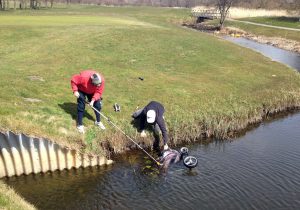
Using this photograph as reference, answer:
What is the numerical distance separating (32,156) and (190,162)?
7.46m

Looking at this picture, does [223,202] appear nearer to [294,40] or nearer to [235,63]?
[235,63]

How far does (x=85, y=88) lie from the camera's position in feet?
63.4

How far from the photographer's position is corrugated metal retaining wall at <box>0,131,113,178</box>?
57.2 feet

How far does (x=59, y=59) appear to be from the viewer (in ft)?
112

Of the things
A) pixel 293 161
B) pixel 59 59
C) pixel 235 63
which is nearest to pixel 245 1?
pixel 235 63

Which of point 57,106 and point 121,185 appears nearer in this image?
point 121,185

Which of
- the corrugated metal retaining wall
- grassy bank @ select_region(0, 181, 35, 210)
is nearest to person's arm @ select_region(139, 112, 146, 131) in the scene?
the corrugated metal retaining wall

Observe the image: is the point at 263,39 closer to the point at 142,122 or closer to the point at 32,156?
the point at 142,122

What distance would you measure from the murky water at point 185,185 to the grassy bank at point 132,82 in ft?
6.24

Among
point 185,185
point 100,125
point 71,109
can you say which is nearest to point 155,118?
point 100,125

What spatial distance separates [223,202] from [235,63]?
26.3 m

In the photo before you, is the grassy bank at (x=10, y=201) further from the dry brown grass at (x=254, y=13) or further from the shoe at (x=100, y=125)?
the dry brown grass at (x=254, y=13)

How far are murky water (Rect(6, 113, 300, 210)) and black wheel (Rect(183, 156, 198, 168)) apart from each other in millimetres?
351

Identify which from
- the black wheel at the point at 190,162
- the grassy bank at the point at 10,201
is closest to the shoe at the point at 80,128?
the black wheel at the point at 190,162
